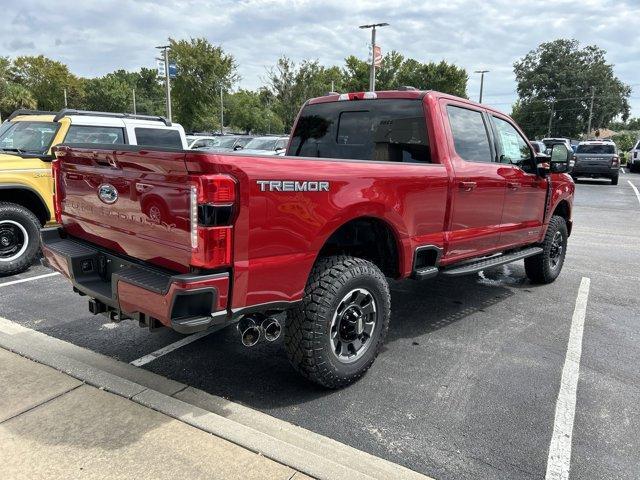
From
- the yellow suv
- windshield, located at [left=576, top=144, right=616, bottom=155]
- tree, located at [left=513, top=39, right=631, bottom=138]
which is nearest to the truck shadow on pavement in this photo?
the yellow suv

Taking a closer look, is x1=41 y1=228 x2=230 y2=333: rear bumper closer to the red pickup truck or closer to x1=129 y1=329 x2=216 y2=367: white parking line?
the red pickup truck

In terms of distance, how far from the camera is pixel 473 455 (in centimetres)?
275

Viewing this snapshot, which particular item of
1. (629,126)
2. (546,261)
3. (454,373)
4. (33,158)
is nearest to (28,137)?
(33,158)

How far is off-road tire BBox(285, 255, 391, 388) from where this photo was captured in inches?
122

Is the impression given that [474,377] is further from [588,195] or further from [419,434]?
[588,195]

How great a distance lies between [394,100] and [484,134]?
105 cm

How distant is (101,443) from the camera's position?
2684mm

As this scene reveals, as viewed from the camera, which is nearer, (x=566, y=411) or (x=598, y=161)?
(x=566, y=411)

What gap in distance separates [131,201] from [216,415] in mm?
1321

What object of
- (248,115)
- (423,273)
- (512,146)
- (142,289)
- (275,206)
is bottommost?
(423,273)

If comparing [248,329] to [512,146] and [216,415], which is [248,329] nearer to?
[216,415]

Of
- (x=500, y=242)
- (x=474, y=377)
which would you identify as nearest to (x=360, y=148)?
(x=500, y=242)

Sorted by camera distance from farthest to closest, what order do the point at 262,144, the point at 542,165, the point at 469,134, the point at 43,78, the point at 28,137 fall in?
the point at 43,78, the point at 262,144, the point at 28,137, the point at 542,165, the point at 469,134

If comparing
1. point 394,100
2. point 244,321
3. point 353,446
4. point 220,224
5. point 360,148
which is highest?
point 394,100
